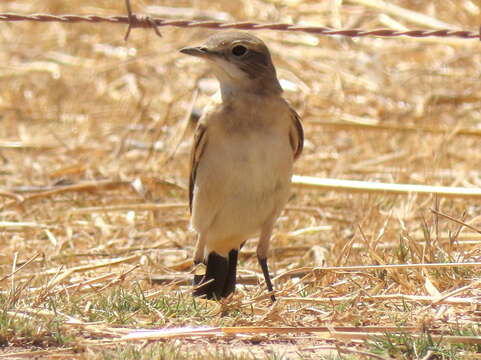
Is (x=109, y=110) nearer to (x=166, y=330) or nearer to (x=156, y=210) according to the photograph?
(x=156, y=210)

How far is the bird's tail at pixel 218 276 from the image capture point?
20.9 ft

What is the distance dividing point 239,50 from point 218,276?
1511mm

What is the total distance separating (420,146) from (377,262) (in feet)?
13.1

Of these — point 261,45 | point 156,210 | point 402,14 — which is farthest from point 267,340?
point 402,14

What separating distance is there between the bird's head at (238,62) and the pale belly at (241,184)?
320 mm

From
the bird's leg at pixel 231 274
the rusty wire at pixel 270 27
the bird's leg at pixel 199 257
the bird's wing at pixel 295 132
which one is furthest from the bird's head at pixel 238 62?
the bird's leg at pixel 231 274

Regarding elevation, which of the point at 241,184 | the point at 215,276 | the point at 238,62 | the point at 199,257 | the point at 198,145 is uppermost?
the point at 238,62

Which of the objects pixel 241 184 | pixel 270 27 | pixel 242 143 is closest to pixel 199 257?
pixel 241 184

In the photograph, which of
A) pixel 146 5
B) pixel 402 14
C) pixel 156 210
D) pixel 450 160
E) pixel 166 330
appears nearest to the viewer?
pixel 166 330

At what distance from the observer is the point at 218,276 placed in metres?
6.44

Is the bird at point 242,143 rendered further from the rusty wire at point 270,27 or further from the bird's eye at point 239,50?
the rusty wire at point 270,27

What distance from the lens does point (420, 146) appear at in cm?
956

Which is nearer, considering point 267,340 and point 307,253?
point 267,340

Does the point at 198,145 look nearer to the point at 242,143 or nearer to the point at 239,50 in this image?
the point at 242,143
